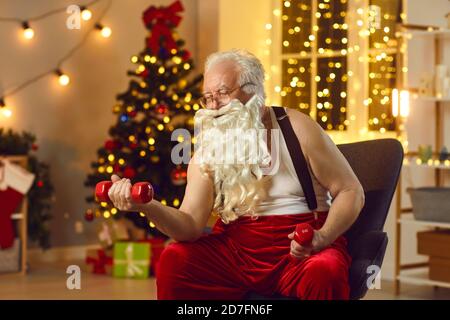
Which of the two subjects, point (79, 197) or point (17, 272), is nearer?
point (17, 272)

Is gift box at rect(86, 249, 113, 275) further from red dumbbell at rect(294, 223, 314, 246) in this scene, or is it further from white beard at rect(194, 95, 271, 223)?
red dumbbell at rect(294, 223, 314, 246)

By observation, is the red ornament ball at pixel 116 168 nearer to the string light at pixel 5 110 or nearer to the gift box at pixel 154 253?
the gift box at pixel 154 253

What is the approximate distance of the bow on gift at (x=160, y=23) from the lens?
5.72 meters

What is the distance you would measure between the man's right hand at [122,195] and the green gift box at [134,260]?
304 centimetres

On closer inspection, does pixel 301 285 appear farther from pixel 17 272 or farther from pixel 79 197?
pixel 79 197

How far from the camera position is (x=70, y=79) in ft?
20.0

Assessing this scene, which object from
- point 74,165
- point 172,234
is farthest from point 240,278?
point 74,165

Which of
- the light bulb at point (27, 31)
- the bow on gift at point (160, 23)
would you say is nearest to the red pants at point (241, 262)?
the bow on gift at point (160, 23)

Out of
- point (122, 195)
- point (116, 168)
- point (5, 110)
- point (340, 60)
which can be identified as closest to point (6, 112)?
point (5, 110)

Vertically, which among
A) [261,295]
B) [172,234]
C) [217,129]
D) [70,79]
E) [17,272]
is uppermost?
[70,79]

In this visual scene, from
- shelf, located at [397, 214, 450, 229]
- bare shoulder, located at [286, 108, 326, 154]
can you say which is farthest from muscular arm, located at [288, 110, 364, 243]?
shelf, located at [397, 214, 450, 229]

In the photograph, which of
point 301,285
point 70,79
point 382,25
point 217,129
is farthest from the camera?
point 70,79

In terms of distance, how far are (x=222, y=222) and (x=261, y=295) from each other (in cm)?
27

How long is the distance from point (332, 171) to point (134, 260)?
2.94m
